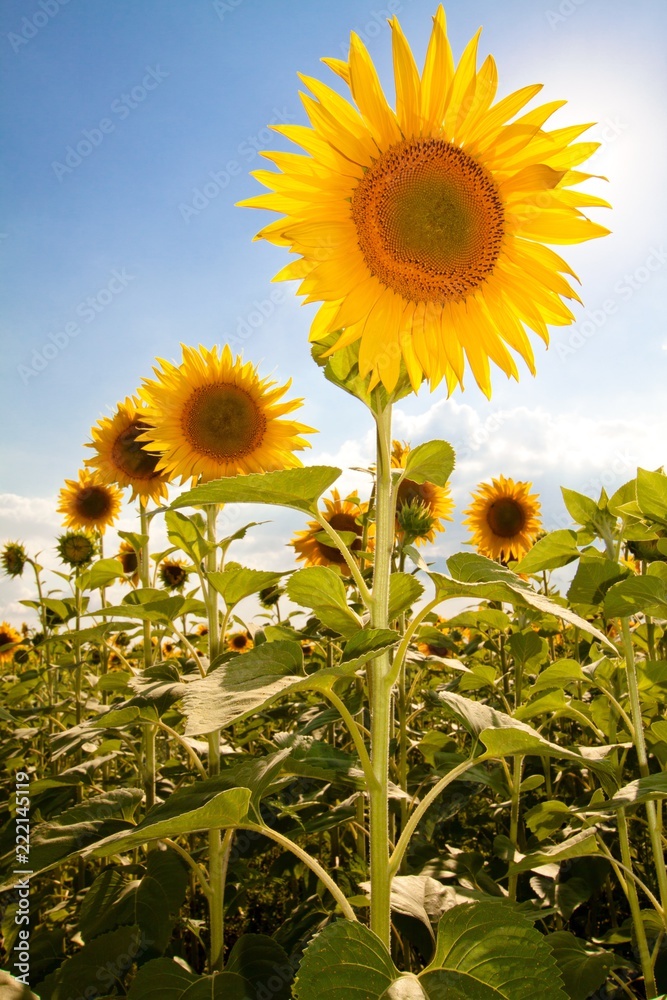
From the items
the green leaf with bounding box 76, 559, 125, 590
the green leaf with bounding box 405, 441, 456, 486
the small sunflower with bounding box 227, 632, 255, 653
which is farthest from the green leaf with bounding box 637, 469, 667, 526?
the small sunflower with bounding box 227, 632, 255, 653

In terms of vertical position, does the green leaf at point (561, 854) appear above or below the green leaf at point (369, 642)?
below

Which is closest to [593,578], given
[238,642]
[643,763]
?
[643,763]

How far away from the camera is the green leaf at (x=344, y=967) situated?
109 centimetres

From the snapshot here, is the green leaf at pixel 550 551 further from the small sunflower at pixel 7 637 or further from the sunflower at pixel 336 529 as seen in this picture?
the small sunflower at pixel 7 637

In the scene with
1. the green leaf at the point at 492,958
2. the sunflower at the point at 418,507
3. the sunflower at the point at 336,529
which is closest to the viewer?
the green leaf at the point at 492,958

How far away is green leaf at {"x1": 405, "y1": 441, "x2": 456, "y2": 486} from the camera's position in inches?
66.4

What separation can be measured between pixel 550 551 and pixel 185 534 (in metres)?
1.46

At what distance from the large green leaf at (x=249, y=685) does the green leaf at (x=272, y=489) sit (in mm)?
291

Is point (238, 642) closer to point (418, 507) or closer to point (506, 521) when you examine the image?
point (506, 521)

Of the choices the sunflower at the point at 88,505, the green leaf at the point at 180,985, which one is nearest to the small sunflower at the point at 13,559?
the sunflower at the point at 88,505

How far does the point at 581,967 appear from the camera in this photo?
5.91 feet

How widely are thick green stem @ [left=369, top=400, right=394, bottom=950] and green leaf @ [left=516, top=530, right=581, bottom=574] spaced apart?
66cm

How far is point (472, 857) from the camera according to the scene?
240cm

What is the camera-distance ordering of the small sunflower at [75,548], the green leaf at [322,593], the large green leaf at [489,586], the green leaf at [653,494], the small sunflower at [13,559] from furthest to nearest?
the small sunflower at [13,559]
the small sunflower at [75,548]
the green leaf at [653,494]
the green leaf at [322,593]
the large green leaf at [489,586]
